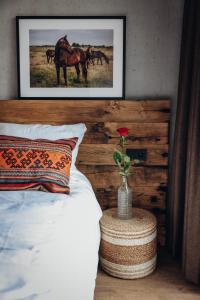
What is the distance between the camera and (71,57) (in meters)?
2.98

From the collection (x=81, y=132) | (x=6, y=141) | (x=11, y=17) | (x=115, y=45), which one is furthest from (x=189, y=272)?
(x=11, y=17)

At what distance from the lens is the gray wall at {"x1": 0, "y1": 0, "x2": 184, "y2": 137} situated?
293cm

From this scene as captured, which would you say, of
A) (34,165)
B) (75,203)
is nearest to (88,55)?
(34,165)

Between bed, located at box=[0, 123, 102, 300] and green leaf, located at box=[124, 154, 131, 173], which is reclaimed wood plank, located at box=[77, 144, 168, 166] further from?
green leaf, located at box=[124, 154, 131, 173]

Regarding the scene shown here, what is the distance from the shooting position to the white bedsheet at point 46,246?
4.40 feet

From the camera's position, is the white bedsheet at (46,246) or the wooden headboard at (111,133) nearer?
the white bedsheet at (46,246)

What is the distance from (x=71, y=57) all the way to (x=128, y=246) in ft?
4.72

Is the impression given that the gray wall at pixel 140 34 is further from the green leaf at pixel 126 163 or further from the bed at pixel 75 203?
the green leaf at pixel 126 163

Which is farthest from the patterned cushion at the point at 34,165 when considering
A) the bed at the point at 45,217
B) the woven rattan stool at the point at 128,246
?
the woven rattan stool at the point at 128,246

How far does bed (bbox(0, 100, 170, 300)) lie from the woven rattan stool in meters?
0.19

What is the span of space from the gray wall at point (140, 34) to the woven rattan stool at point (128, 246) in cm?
97

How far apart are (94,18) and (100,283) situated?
187cm

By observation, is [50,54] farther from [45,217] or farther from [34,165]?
[45,217]

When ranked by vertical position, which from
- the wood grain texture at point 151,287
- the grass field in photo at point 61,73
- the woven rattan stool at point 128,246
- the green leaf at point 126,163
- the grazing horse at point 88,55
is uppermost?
the grazing horse at point 88,55
